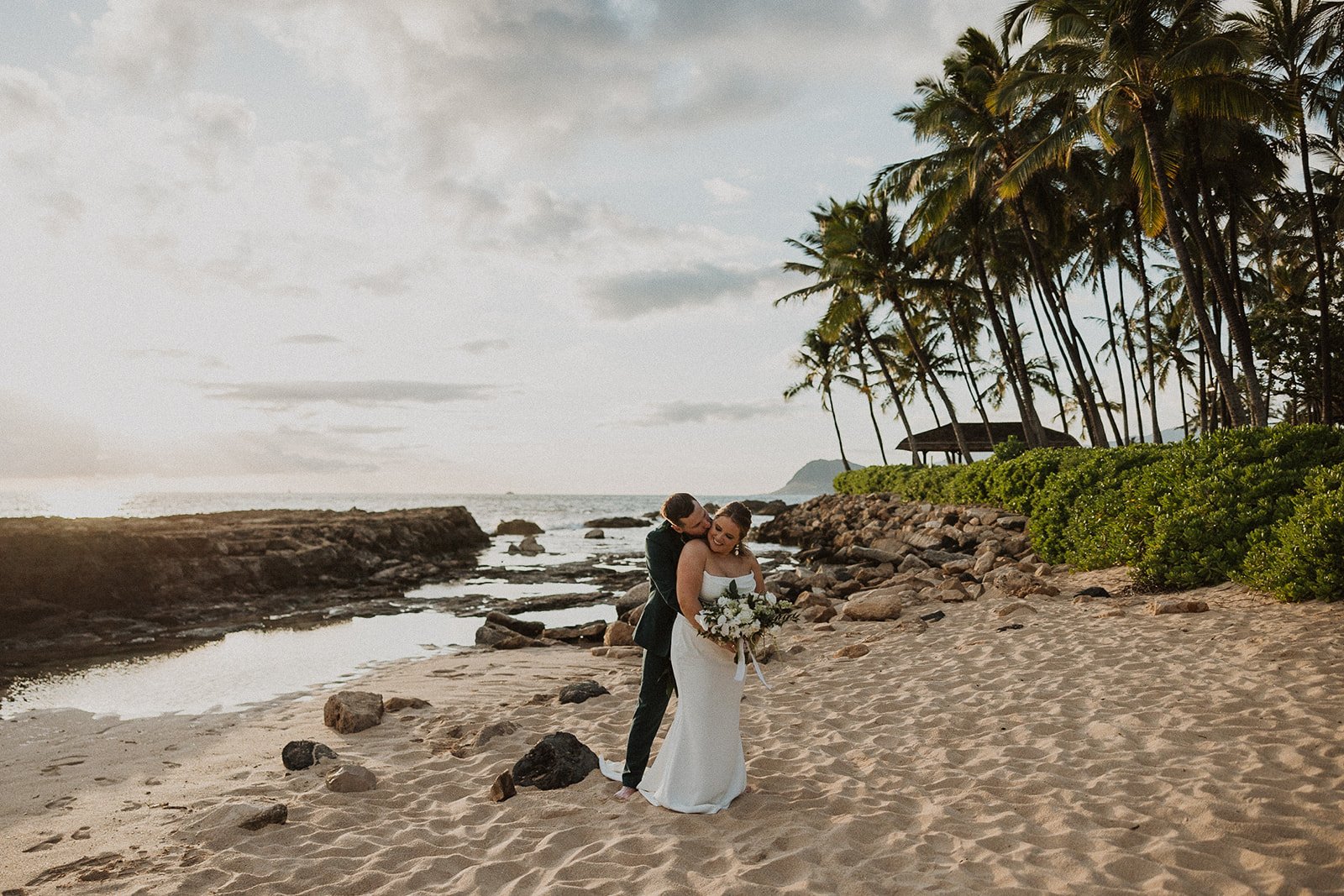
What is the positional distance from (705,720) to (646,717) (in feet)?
1.83

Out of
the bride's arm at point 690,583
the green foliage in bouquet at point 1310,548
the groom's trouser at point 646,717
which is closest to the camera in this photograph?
the bride's arm at point 690,583

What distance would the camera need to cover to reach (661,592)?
16.2 ft

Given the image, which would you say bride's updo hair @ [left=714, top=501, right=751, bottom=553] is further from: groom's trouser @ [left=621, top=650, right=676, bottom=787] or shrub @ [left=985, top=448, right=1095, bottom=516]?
shrub @ [left=985, top=448, right=1095, bottom=516]

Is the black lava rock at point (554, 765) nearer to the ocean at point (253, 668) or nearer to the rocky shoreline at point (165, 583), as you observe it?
Result: the ocean at point (253, 668)

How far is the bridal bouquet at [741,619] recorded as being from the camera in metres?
4.52

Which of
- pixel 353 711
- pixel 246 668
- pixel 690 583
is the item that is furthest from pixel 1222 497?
pixel 246 668

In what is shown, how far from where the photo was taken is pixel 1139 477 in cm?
1147

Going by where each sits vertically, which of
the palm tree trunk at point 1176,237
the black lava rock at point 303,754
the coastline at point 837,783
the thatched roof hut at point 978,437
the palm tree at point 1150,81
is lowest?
the coastline at point 837,783

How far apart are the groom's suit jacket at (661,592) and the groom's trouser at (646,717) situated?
141mm

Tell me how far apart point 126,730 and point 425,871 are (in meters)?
5.58

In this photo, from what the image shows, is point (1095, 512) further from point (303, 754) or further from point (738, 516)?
point (303, 754)

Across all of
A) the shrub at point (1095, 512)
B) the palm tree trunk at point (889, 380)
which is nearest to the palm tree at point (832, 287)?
the palm tree trunk at point (889, 380)

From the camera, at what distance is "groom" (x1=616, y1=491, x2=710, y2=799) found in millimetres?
4844

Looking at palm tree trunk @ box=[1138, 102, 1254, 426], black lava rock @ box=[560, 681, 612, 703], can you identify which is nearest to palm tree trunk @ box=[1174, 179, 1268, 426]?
palm tree trunk @ box=[1138, 102, 1254, 426]
